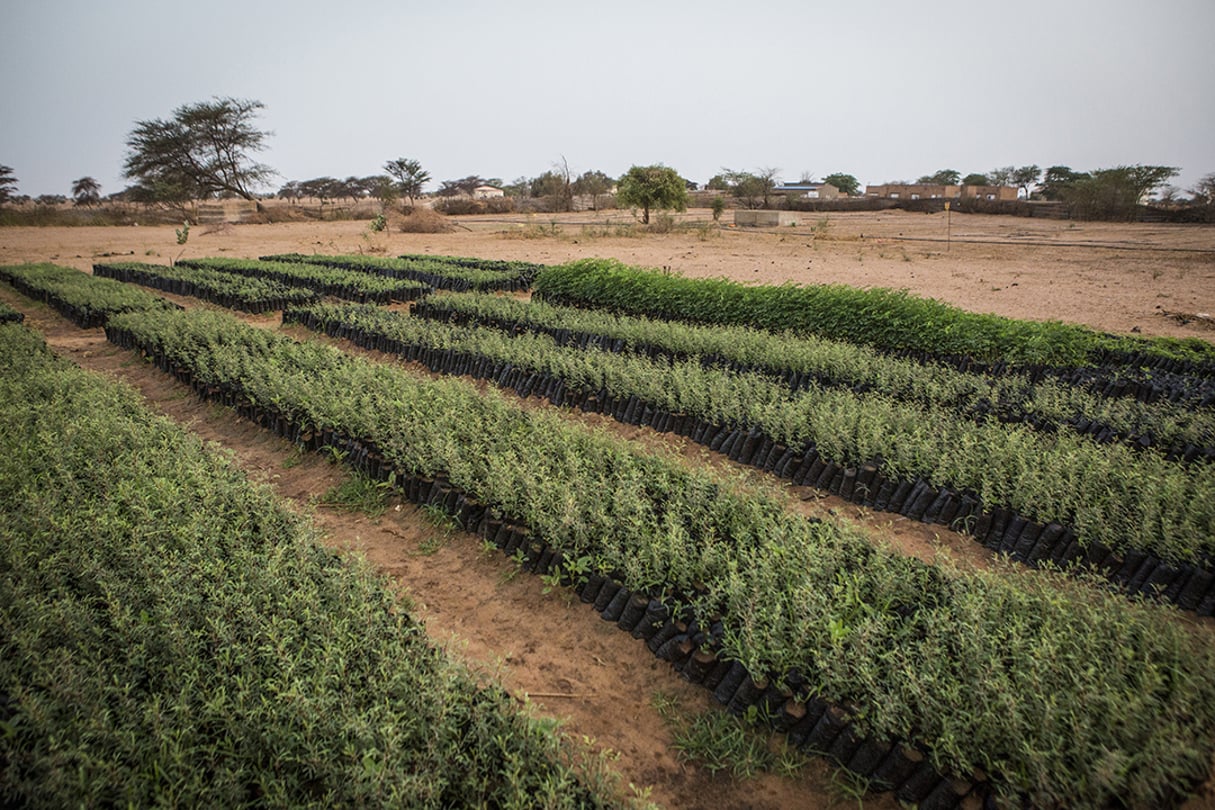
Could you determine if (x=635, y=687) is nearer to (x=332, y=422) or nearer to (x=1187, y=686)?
(x=1187, y=686)

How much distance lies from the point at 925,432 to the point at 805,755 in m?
3.69

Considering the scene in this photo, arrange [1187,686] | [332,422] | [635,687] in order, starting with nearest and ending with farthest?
[1187,686]
[635,687]
[332,422]

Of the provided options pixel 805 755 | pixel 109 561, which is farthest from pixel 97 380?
pixel 805 755

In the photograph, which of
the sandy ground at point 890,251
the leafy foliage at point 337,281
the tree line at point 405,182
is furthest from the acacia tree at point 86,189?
the leafy foliage at point 337,281

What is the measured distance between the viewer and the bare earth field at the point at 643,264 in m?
3.26

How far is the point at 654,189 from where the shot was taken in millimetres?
33156

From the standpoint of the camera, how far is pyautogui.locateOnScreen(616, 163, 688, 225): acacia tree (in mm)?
33062

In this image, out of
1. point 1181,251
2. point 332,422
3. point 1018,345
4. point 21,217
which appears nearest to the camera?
point 332,422

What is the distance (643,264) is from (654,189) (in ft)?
48.1

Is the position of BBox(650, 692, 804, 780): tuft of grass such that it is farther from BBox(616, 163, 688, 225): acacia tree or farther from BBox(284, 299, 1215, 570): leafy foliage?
BBox(616, 163, 688, 225): acacia tree

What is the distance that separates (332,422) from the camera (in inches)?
243

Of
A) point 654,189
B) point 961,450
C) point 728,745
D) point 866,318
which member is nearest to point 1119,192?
point 654,189

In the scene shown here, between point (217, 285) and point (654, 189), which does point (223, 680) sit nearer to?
point (217, 285)

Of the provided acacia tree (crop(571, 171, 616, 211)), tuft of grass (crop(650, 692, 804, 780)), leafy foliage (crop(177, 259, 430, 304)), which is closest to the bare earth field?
tuft of grass (crop(650, 692, 804, 780))
